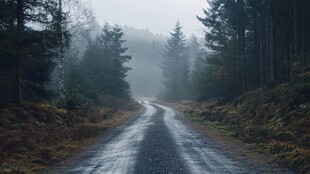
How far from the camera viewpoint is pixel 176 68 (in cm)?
8125

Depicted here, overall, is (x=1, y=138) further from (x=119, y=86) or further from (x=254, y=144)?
(x=119, y=86)

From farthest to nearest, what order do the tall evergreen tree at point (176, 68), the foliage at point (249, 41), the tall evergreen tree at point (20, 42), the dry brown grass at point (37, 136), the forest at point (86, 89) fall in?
the tall evergreen tree at point (176, 68), the foliage at point (249, 41), the tall evergreen tree at point (20, 42), the forest at point (86, 89), the dry brown grass at point (37, 136)

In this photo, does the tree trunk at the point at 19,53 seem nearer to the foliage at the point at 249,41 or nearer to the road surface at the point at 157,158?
the road surface at the point at 157,158

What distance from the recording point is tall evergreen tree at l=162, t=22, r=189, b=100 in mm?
70188

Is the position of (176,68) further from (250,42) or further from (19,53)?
(19,53)

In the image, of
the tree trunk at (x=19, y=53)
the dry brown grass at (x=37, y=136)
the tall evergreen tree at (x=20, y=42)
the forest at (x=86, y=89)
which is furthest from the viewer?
the tree trunk at (x=19, y=53)

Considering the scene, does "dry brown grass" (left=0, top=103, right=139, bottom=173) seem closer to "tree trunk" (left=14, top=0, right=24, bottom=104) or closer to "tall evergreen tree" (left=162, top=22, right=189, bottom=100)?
"tree trunk" (left=14, top=0, right=24, bottom=104)

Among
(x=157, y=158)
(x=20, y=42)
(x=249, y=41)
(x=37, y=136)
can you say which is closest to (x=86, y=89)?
(x=20, y=42)

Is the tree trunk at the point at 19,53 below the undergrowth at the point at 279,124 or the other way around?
the other way around

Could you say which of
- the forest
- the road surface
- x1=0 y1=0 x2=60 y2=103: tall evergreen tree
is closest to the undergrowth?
the forest

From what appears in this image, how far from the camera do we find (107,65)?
4738 cm

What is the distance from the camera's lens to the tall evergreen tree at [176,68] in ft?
230

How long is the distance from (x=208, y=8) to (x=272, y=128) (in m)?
30.2

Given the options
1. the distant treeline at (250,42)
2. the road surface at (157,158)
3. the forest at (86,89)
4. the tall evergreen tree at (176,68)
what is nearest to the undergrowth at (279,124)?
the forest at (86,89)
